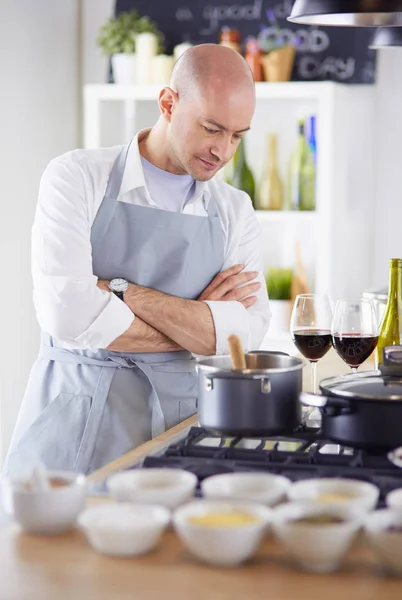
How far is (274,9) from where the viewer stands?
4.45m

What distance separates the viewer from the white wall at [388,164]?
433cm

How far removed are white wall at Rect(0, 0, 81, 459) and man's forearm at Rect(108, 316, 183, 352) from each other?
2.01 meters

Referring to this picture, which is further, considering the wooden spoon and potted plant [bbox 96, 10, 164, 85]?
potted plant [bbox 96, 10, 164, 85]

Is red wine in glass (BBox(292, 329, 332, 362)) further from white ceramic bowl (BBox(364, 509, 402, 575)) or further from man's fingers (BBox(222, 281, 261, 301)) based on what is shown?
white ceramic bowl (BBox(364, 509, 402, 575))

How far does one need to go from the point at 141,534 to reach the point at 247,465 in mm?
386

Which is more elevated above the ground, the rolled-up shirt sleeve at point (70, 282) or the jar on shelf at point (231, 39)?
the jar on shelf at point (231, 39)

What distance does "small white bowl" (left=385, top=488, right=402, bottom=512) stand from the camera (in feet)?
4.36

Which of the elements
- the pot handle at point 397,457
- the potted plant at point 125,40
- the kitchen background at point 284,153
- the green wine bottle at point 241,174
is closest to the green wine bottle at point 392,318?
the pot handle at point 397,457

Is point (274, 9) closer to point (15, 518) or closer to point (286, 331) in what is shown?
point (286, 331)

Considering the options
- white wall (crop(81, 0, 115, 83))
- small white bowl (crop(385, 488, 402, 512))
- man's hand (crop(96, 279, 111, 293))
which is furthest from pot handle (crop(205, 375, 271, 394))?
white wall (crop(81, 0, 115, 83))

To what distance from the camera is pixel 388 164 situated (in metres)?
4.40

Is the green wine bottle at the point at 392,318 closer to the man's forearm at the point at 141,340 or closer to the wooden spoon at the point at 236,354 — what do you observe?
the man's forearm at the point at 141,340

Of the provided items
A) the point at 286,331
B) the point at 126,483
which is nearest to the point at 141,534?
the point at 126,483

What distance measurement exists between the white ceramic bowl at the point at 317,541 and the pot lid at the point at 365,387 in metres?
0.42
